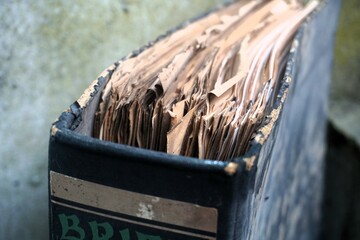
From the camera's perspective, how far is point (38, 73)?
870mm

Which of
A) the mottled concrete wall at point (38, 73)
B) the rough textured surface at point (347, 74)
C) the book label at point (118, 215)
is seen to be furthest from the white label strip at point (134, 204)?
the rough textured surface at point (347, 74)

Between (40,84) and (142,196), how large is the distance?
0.39 meters

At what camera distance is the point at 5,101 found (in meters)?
0.83

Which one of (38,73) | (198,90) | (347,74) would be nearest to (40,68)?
(38,73)

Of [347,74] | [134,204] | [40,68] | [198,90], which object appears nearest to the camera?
[134,204]

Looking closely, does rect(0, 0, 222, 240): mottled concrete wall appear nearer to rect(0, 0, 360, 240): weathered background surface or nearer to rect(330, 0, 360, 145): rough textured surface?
rect(0, 0, 360, 240): weathered background surface

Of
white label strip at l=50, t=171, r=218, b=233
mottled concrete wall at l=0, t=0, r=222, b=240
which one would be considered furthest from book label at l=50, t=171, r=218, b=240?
mottled concrete wall at l=0, t=0, r=222, b=240

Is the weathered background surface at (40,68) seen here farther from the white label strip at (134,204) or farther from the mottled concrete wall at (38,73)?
the white label strip at (134,204)

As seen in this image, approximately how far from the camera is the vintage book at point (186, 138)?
1.74 ft

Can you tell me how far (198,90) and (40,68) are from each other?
29 cm

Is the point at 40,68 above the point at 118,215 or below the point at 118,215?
above

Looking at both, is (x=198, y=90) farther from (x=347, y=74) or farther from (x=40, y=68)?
(x=347, y=74)

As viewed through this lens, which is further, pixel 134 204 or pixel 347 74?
pixel 347 74

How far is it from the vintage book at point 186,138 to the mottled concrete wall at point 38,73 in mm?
141
